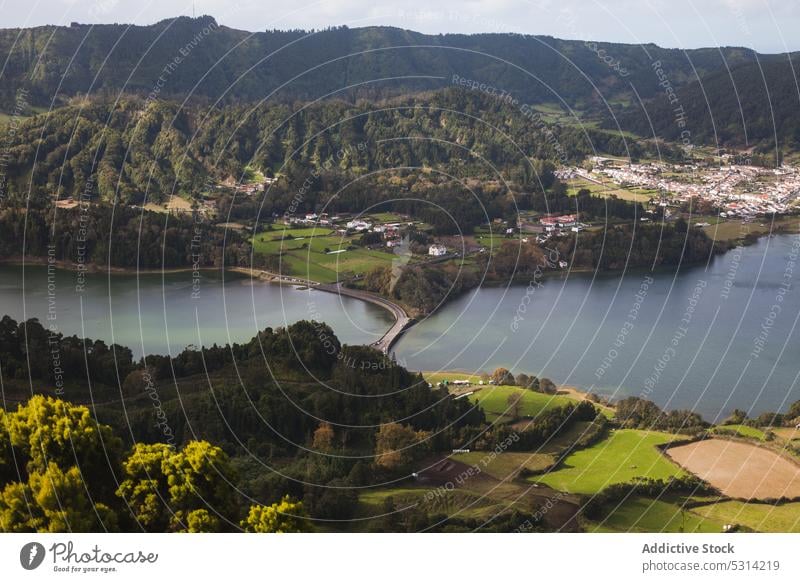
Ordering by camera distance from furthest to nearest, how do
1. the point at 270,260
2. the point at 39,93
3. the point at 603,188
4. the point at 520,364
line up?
the point at 39,93 < the point at 603,188 < the point at 270,260 < the point at 520,364

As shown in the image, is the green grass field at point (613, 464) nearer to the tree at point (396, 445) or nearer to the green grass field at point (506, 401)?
the green grass field at point (506, 401)

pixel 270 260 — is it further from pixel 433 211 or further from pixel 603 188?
pixel 603 188

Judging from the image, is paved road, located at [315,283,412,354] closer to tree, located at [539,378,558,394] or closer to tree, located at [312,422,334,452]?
tree, located at [539,378,558,394]

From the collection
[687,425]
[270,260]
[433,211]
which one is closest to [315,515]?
[687,425]

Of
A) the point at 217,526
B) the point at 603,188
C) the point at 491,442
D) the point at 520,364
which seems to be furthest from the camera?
the point at 603,188

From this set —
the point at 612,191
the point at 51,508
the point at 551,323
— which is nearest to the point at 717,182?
the point at 612,191

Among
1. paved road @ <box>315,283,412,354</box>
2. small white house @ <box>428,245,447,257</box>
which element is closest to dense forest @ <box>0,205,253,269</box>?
paved road @ <box>315,283,412,354</box>

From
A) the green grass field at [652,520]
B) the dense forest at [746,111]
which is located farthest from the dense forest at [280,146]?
the green grass field at [652,520]
